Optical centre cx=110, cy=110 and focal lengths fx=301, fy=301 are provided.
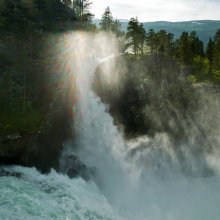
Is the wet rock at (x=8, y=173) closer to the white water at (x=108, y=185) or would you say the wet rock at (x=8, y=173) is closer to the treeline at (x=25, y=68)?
the white water at (x=108, y=185)

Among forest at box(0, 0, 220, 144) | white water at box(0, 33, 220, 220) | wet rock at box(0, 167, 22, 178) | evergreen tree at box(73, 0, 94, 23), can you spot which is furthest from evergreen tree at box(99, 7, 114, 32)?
wet rock at box(0, 167, 22, 178)

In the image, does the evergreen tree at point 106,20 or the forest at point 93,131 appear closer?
the forest at point 93,131

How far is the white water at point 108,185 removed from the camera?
28359mm

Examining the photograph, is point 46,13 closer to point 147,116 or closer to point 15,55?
point 15,55

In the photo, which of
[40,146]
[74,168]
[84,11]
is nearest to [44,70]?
[40,146]

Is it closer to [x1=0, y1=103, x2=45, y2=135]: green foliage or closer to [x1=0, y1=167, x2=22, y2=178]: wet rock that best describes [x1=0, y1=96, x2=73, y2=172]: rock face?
[x1=0, y1=103, x2=45, y2=135]: green foliage

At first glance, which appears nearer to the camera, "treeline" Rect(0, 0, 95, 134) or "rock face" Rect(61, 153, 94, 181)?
"rock face" Rect(61, 153, 94, 181)

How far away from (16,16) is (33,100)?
81.4 ft

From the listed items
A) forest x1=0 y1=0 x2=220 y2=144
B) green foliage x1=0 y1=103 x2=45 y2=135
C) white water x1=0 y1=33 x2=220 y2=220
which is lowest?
white water x1=0 y1=33 x2=220 y2=220

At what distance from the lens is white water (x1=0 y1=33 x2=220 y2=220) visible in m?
28.4

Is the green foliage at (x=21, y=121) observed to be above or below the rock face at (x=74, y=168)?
above

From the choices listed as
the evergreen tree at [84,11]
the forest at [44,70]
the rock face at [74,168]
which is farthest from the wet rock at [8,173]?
the evergreen tree at [84,11]

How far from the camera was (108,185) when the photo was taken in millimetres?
40375

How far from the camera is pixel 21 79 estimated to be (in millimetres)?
47500
